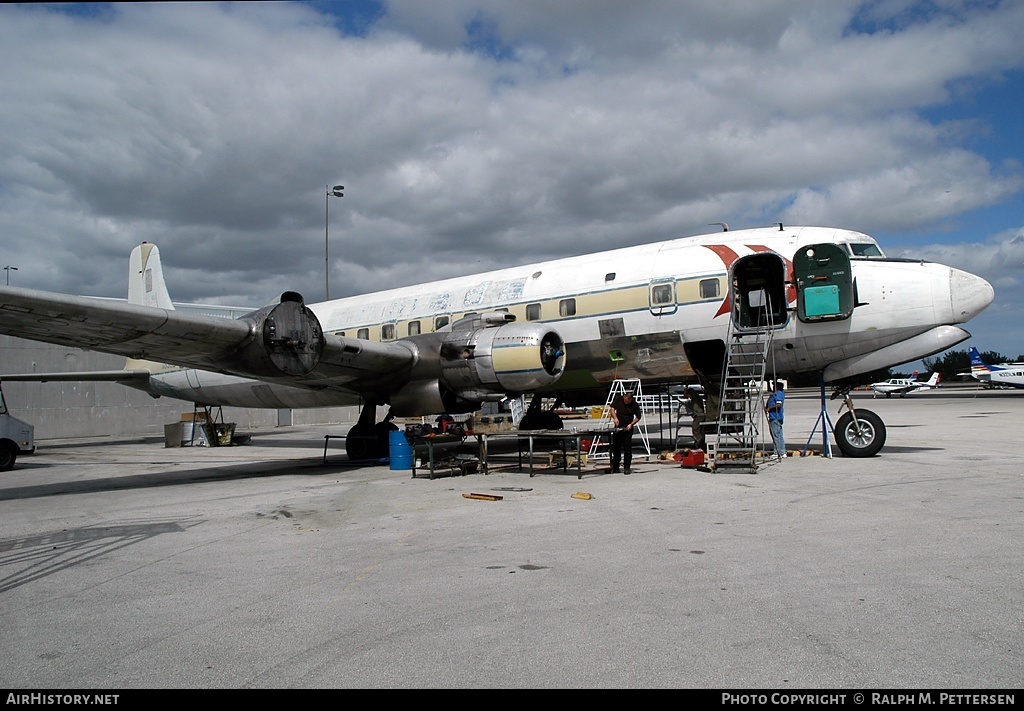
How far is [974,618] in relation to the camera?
4.10 meters

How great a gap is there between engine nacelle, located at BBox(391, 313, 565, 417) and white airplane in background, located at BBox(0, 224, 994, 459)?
31 millimetres

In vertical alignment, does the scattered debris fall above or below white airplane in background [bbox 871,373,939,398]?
below

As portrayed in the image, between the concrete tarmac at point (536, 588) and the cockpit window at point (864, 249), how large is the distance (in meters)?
4.33

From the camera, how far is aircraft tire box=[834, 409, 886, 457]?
41.7 ft

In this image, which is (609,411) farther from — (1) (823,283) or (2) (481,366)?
(1) (823,283)

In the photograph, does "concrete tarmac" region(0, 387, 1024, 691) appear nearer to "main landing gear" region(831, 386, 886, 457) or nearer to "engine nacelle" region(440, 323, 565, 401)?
"main landing gear" region(831, 386, 886, 457)

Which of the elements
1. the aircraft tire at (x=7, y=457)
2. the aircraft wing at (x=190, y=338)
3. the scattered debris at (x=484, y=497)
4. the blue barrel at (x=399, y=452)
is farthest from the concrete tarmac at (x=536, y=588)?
the aircraft tire at (x=7, y=457)

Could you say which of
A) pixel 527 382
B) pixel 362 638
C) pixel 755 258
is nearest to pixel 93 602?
pixel 362 638

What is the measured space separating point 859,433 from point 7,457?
19.2 metres

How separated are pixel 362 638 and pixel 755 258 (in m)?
10.8

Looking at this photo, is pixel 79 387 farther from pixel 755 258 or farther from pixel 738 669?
pixel 738 669

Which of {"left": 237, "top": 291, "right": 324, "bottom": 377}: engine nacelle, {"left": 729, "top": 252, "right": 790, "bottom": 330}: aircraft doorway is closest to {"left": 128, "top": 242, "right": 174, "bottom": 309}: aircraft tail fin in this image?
{"left": 237, "top": 291, "right": 324, "bottom": 377}: engine nacelle

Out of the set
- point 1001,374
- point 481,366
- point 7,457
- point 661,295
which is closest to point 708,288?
point 661,295
